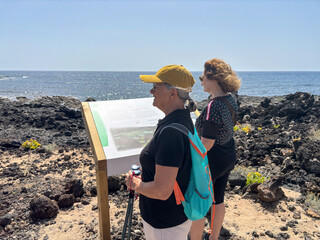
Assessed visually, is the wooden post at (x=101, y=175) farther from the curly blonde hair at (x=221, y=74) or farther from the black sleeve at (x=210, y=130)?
the curly blonde hair at (x=221, y=74)

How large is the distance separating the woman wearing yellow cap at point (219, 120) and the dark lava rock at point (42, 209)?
8.45 feet

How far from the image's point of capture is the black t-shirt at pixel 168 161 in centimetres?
165

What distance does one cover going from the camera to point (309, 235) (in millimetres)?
3943

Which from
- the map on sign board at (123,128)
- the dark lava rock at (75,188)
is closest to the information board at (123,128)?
the map on sign board at (123,128)

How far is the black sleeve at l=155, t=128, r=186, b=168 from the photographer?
1634mm

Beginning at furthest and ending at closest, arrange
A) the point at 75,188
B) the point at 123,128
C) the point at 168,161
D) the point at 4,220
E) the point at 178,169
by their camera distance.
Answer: the point at 75,188 → the point at 4,220 → the point at 123,128 → the point at 178,169 → the point at 168,161

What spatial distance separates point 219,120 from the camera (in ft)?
8.78

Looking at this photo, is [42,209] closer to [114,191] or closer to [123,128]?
[114,191]

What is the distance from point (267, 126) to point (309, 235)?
8742mm

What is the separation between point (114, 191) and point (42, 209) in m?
1.45

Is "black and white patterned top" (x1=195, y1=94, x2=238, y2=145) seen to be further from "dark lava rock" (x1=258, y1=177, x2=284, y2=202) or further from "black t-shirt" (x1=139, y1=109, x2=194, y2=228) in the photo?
"dark lava rock" (x1=258, y1=177, x2=284, y2=202)

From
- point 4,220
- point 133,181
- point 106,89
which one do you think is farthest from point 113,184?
point 106,89

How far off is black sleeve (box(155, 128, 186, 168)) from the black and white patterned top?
100 centimetres

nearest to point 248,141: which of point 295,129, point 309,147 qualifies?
point 309,147
